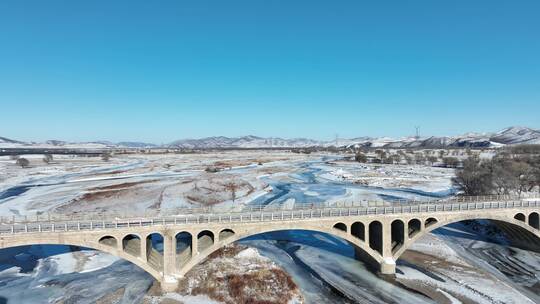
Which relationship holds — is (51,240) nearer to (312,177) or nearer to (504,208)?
(504,208)

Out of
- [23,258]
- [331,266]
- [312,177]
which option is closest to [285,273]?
[331,266]

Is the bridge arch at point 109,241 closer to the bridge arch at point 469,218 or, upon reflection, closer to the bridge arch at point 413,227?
the bridge arch at point 469,218

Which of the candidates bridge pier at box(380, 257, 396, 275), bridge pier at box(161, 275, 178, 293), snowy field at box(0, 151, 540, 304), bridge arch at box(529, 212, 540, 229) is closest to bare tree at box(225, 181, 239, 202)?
snowy field at box(0, 151, 540, 304)

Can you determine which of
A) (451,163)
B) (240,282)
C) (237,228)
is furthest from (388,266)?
(451,163)

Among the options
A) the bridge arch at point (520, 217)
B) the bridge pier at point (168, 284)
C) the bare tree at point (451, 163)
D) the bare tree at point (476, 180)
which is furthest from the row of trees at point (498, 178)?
the bare tree at point (451, 163)

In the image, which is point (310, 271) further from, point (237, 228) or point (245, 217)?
point (237, 228)

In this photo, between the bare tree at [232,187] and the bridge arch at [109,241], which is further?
the bare tree at [232,187]
